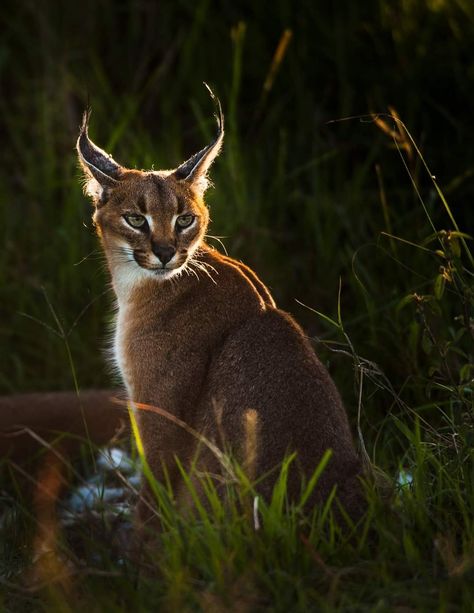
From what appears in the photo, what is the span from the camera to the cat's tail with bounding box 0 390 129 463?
578 centimetres

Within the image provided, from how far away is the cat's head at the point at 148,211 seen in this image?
454cm

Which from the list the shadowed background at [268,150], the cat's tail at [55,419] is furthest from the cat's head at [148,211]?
the cat's tail at [55,419]

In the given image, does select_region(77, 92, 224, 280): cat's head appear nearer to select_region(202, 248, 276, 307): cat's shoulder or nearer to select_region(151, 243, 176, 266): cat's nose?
select_region(151, 243, 176, 266): cat's nose

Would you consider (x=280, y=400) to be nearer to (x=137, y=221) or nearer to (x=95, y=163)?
(x=137, y=221)

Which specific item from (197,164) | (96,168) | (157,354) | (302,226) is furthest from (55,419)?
(302,226)

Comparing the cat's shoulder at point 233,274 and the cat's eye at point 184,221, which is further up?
the cat's eye at point 184,221

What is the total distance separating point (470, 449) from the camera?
3.93 metres

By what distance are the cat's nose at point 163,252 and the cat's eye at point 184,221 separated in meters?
0.14

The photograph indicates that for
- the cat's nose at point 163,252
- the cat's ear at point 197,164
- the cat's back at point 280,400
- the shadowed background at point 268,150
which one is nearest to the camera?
the cat's back at point 280,400

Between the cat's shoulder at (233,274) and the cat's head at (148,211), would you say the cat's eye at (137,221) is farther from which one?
the cat's shoulder at (233,274)

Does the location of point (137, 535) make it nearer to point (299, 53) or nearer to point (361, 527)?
point (361, 527)

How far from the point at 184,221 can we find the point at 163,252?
204 millimetres

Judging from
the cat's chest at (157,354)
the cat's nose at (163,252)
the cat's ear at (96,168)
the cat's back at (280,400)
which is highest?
the cat's ear at (96,168)

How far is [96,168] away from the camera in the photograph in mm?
4672
